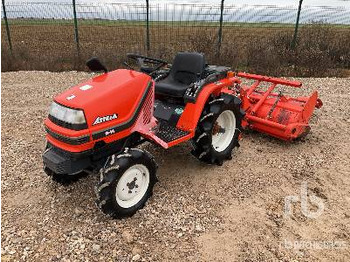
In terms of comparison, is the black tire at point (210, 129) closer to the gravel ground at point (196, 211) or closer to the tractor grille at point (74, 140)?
the gravel ground at point (196, 211)

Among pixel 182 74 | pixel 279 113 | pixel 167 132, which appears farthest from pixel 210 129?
pixel 279 113

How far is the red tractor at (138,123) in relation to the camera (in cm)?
321

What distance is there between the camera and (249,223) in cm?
342

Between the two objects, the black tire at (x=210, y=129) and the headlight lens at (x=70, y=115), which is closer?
the headlight lens at (x=70, y=115)

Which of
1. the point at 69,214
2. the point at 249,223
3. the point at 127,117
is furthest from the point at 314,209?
the point at 69,214

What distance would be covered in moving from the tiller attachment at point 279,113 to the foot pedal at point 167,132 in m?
1.37

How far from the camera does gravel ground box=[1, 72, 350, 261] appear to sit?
309 cm

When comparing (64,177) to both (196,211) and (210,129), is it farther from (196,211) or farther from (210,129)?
(210,129)

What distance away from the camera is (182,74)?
4520 millimetres

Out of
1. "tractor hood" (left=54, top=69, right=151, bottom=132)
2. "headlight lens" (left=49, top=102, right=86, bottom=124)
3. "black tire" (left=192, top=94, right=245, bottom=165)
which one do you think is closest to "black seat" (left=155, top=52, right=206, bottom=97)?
"black tire" (left=192, top=94, right=245, bottom=165)

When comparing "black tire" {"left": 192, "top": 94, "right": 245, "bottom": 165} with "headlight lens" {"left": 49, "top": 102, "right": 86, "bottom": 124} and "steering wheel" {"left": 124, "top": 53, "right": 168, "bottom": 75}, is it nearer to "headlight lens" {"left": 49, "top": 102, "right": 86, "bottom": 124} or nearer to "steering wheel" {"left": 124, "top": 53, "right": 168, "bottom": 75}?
"steering wheel" {"left": 124, "top": 53, "right": 168, "bottom": 75}

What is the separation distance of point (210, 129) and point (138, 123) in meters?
0.89

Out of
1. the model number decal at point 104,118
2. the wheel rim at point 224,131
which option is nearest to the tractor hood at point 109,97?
the model number decal at point 104,118

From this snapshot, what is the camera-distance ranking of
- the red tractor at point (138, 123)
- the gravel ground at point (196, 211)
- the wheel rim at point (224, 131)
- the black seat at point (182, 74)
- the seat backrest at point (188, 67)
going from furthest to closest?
the wheel rim at point (224, 131), the seat backrest at point (188, 67), the black seat at point (182, 74), the red tractor at point (138, 123), the gravel ground at point (196, 211)
